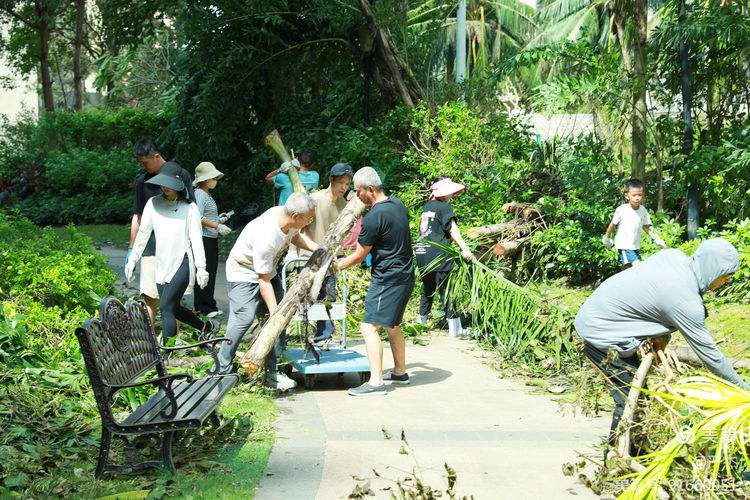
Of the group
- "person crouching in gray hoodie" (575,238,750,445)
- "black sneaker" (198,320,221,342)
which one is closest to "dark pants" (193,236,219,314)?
"black sneaker" (198,320,221,342)

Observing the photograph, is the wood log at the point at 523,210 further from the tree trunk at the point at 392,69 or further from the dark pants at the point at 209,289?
the tree trunk at the point at 392,69

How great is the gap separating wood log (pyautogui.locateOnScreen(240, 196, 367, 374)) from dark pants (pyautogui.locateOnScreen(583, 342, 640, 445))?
2.82m

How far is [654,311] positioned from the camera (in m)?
5.28

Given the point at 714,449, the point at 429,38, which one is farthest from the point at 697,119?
the point at 714,449

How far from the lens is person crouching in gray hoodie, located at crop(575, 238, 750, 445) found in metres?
5.03

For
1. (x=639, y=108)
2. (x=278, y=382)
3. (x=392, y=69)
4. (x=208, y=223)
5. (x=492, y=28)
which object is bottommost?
(x=278, y=382)

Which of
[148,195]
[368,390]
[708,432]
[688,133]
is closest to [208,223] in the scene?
[148,195]

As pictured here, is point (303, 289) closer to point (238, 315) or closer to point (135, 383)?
point (238, 315)

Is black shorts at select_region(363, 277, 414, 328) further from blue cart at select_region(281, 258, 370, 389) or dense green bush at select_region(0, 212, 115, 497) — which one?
dense green bush at select_region(0, 212, 115, 497)

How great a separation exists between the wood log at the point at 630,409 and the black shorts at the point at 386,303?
3.01 metres

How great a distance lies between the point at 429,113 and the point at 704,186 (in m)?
4.75

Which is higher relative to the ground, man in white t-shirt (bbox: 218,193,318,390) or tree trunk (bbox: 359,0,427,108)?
tree trunk (bbox: 359,0,427,108)

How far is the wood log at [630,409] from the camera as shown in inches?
200

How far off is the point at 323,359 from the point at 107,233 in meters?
14.3
